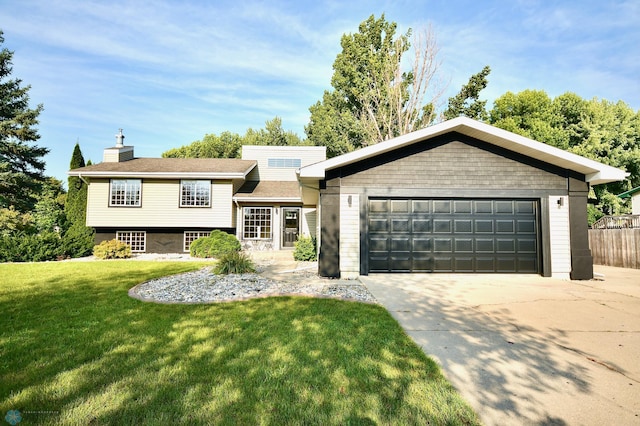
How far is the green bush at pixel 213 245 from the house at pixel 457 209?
641 centimetres

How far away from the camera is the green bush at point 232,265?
26.6 feet

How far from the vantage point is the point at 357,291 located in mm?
6457

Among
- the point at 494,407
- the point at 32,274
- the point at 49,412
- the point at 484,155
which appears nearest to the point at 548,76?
the point at 484,155

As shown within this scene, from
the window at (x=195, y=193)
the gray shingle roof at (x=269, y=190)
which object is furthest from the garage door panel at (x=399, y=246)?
the window at (x=195, y=193)

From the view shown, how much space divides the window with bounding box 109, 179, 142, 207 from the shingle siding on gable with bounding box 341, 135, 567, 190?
11.9 metres

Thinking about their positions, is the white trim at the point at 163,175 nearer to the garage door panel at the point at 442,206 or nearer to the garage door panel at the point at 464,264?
the garage door panel at the point at 442,206

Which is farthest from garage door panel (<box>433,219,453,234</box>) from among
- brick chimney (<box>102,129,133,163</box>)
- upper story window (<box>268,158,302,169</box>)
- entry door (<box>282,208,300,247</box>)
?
brick chimney (<box>102,129,133,163</box>)

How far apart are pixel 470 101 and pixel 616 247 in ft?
45.8

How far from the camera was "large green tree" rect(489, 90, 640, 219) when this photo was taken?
71.3 feet

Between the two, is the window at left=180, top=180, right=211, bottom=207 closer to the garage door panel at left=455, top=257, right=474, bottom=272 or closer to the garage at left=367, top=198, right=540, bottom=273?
the garage at left=367, top=198, right=540, bottom=273

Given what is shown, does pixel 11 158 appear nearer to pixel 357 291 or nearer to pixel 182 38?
pixel 182 38

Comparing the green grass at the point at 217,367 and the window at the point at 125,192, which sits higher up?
the window at the point at 125,192

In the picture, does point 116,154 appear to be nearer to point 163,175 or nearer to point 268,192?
point 163,175

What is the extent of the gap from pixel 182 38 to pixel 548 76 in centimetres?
1961
